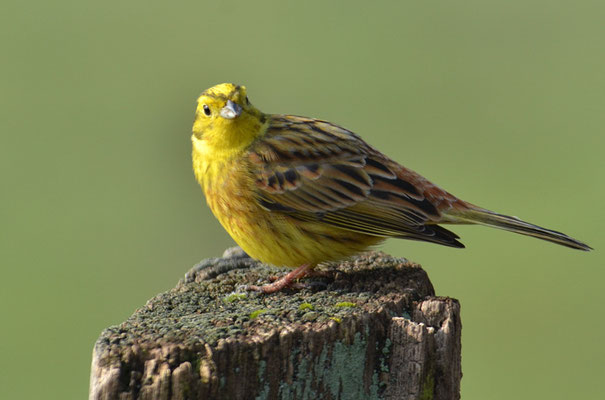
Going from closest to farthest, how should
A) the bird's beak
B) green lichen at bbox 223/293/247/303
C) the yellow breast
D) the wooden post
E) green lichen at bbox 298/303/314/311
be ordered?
1. the wooden post
2. green lichen at bbox 298/303/314/311
3. green lichen at bbox 223/293/247/303
4. the yellow breast
5. the bird's beak

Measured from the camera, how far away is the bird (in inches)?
252

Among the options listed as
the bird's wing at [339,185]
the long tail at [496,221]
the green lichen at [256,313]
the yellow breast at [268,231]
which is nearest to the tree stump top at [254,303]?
the green lichen at [256,313]

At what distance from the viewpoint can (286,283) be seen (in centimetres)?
609

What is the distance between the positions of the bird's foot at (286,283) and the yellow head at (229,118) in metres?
1.06

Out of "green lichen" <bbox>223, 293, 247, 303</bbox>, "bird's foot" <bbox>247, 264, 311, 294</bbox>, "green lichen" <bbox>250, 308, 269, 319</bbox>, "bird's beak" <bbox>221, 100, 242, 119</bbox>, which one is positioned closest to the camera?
"green lichen" <bbox>250, 308, 269, 319</bbox>

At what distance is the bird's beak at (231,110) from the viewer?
6605mm

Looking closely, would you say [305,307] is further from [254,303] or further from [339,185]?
[339,185]

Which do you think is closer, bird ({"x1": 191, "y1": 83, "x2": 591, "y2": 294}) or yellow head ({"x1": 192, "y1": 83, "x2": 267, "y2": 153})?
bird ({"x1": 191, "y1": 83, "x2": 591, "y2": 294})

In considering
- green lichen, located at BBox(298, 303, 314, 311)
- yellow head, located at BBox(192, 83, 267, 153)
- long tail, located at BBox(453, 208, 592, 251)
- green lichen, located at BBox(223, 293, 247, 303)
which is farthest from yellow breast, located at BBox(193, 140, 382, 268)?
green lichen, located at BBox(298, 303, 314, 311)

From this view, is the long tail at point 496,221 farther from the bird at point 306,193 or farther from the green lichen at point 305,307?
the green lichen at point 305,307

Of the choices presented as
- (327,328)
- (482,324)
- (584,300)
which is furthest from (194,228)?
(327,328)

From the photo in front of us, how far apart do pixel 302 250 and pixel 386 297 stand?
993 mm

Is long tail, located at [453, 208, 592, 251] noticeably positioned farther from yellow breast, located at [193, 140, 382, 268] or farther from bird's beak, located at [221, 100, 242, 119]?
bird's beak, located at [221, 100, 242, 119]

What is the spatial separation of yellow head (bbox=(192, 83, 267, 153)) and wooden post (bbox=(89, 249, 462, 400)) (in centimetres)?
131
